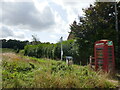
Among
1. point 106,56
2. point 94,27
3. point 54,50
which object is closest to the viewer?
point 106,56

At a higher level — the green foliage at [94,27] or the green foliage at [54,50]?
the green foliage at [94,27]

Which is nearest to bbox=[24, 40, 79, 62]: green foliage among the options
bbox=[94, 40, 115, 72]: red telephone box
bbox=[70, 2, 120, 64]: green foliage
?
bbox=[70, 2, 120, 64]: green foliage

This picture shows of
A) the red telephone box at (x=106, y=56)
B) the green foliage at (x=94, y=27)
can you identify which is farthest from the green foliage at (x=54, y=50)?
the red telephone box at (x=106, y=56)

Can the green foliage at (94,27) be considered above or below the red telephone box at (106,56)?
above

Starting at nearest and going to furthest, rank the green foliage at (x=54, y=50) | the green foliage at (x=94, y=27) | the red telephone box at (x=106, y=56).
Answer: the red telephone box at (x=106, y=56), the green foliage at (x=94, y=27), the green foliage at (x=54, y=50)

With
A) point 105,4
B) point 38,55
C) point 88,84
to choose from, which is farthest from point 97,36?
point 38,55

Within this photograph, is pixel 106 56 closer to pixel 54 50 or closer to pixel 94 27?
pixel 94 27

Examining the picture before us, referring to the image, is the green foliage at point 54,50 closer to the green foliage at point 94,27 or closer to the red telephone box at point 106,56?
the green foliage at point 94,27

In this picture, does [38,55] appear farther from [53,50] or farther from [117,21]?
[117,21]

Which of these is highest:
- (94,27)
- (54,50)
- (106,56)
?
(94,27)

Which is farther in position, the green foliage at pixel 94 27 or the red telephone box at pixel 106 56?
the green foliage at pixel 94 27

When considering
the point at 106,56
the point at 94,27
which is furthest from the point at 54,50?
the point at 106,56

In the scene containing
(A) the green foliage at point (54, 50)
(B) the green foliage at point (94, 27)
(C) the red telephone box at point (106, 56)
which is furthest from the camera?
(A) the green foliage at point (54, 50)

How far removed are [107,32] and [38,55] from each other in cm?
1562
